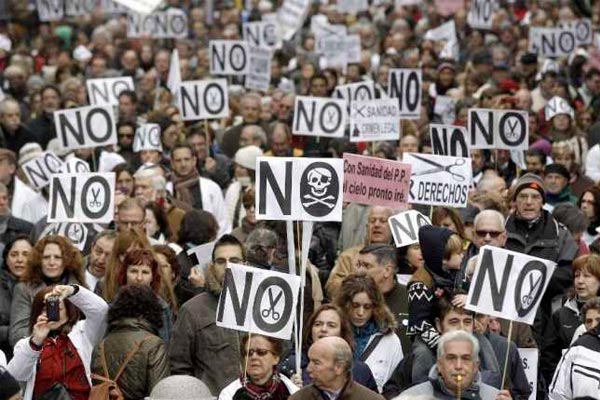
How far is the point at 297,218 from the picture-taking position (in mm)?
12516

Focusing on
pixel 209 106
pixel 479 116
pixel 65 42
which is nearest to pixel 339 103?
pixel 209 106

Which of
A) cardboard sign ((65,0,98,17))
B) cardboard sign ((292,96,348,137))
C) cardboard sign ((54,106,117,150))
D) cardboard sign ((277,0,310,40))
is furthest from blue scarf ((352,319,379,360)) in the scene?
cardboard sign ((65,0,98,17))

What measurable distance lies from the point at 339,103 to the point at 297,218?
324 inches

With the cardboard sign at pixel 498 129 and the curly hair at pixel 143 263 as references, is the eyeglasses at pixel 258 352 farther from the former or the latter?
the cardboard sign at pixel 498 129

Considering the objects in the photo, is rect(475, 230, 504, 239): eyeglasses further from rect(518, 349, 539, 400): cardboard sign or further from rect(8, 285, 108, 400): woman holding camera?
rect(8, 285, 108, 400): woman holding camera

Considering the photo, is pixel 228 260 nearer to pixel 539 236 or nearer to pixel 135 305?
pixel 135 305

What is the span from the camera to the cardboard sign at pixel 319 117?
20578 millimetres

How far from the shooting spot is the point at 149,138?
763 inches

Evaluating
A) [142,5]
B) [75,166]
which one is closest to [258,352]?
[75,166]

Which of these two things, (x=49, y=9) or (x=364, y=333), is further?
(x=49, y=9)

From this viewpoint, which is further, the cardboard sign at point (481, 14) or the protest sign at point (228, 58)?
the cardboard sign at point (481, 14)

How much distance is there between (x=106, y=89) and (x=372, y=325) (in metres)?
11.9

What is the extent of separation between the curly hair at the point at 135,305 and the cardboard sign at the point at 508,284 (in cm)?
182

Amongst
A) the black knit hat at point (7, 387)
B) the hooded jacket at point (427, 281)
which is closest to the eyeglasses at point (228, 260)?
the hooded jacket at point (427, 281)
